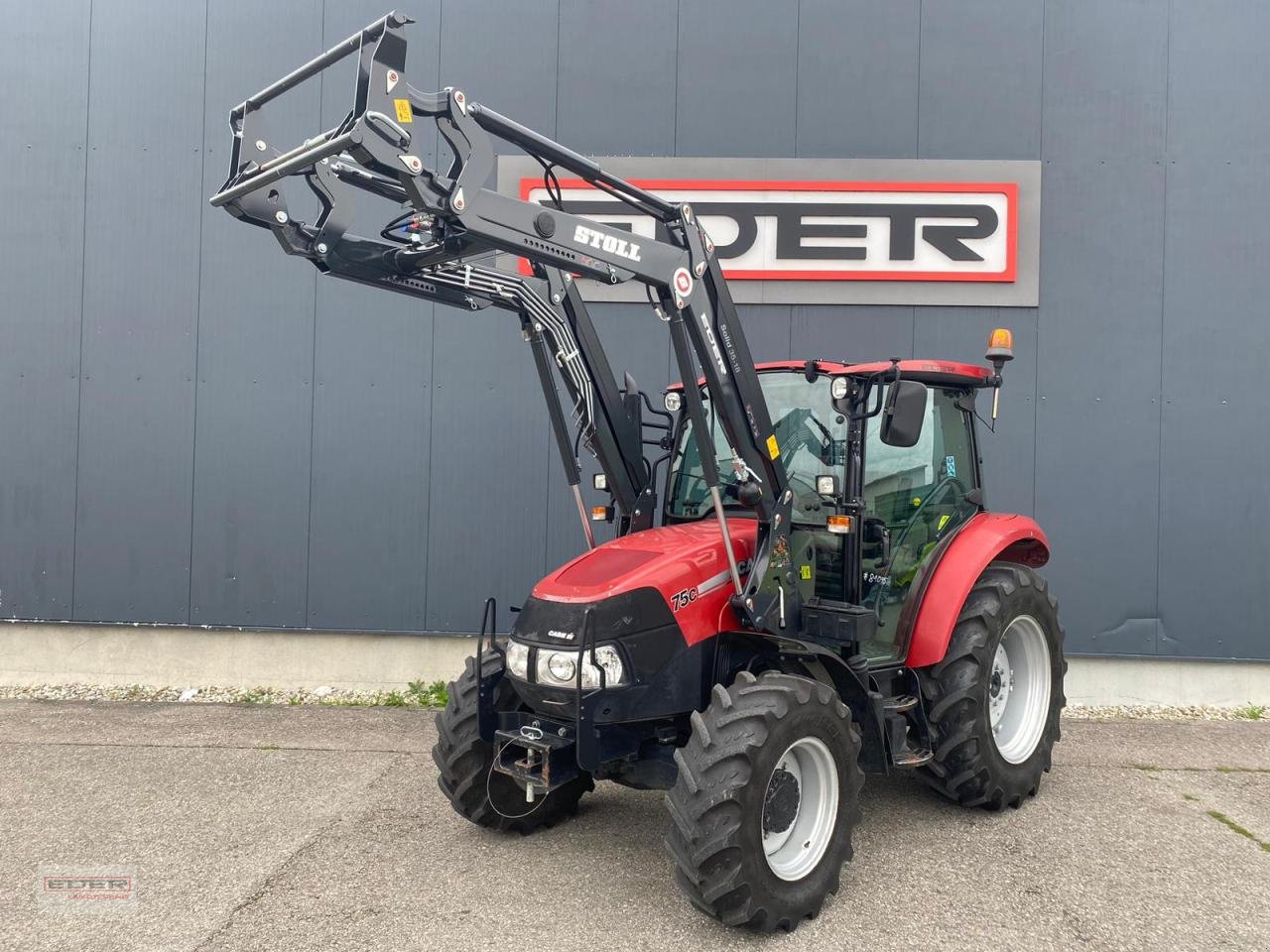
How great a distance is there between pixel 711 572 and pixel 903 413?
1.08m

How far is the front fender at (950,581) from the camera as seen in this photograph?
163 inches

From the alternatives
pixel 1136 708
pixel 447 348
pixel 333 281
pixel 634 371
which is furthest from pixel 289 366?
pixel 1136 708

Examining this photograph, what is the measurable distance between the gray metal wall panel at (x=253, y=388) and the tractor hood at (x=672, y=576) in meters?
3.97

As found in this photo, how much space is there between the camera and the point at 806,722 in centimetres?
333

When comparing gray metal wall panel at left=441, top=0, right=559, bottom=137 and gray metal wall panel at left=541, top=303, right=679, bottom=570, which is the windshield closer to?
gray metal wall panel at left=541, top=303, right=679, bottom=570

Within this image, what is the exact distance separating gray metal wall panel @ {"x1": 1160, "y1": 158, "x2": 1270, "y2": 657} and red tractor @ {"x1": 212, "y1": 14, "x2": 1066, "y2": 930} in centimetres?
258

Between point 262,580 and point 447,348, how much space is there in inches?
94.4

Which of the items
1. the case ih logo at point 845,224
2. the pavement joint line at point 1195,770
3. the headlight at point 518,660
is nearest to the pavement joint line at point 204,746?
the headlight at point 518,660

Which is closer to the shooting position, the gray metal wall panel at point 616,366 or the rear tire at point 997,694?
the rear tire at point 997,694

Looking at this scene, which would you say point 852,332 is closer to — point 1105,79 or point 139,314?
point 1105,79

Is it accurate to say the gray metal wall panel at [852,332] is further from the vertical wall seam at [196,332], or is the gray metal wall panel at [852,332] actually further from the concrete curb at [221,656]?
the vertical wall seam at [196,332]

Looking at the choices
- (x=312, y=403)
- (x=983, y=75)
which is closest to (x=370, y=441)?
(x=312, y=403)

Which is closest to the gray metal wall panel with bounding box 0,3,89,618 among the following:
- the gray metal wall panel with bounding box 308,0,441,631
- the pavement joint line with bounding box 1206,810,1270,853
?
the gray metal wall panel with bounding box 308,0,441,631

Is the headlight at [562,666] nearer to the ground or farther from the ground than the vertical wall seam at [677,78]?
nearer to the ground
